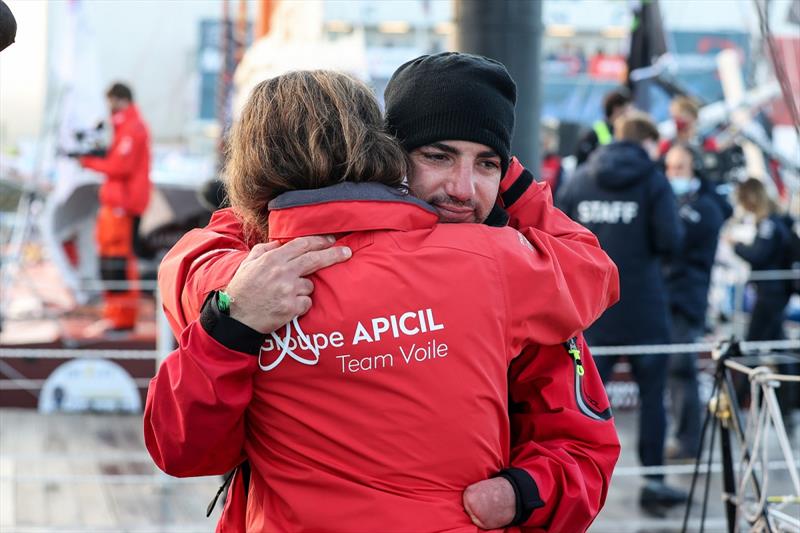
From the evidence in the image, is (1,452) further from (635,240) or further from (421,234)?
(421,234)

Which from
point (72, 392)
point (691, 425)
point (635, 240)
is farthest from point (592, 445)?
point (72, 392)

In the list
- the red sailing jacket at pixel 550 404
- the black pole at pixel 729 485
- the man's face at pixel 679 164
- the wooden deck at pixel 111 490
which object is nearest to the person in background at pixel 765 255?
the wooden deck at pixel 111 490

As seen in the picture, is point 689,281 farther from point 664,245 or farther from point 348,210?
point 348,210

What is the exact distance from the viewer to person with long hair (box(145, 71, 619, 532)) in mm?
1524

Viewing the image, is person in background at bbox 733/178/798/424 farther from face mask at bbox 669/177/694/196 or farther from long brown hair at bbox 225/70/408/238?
long brown hair at bbox 225/70/408/238

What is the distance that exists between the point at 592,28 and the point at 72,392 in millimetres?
37680

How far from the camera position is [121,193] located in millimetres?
8312

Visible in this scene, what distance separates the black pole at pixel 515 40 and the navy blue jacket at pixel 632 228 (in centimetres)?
172

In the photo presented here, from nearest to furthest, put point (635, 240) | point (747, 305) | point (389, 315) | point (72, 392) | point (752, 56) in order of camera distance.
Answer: point (389, 315)
point (635, 240)
point (72, 392)
point (747, 305)
point (752, 56)

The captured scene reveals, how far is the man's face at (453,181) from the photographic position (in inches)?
69.9

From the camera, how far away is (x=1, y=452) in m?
6.10

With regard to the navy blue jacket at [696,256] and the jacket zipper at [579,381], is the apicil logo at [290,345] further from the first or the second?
the navy blue jacket at [696,256]

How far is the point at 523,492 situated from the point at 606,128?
504 cm

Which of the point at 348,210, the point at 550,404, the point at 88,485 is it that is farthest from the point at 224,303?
the point at 88,485
